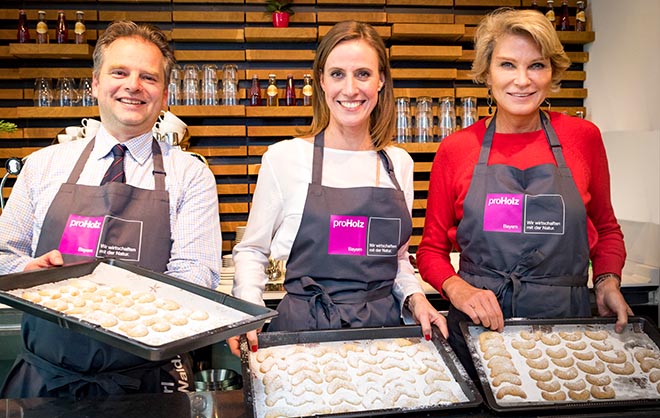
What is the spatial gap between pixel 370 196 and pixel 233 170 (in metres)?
2.73

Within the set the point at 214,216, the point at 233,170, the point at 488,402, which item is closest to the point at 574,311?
the point at 488,402

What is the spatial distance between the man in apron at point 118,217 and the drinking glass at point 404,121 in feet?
8.48

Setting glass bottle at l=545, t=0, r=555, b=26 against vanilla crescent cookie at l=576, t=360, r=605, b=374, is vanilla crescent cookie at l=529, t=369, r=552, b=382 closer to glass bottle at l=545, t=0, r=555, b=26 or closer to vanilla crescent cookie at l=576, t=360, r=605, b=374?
vanilla crescent cookie at l=576, t=360, r=605, b=374

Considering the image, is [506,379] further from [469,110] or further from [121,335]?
[469,110]

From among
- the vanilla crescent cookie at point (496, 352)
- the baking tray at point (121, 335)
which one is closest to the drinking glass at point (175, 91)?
the baking tray at point (121, 335)

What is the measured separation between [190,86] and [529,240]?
9.90 ft

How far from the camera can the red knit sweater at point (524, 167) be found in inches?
75.4

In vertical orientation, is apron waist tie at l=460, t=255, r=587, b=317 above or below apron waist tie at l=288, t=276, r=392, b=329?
above

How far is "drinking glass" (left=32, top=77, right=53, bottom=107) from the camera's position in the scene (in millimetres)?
4172

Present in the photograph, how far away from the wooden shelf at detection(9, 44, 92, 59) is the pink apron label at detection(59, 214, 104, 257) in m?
2.97

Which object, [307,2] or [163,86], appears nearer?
[163,86]

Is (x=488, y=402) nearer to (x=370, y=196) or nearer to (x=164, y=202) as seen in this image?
(x=370, y=196)

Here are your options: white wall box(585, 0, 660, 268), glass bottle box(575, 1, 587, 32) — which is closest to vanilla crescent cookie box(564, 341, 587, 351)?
white wall box(585, 0, 660, 268)

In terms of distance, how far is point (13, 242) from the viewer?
5.47ft
